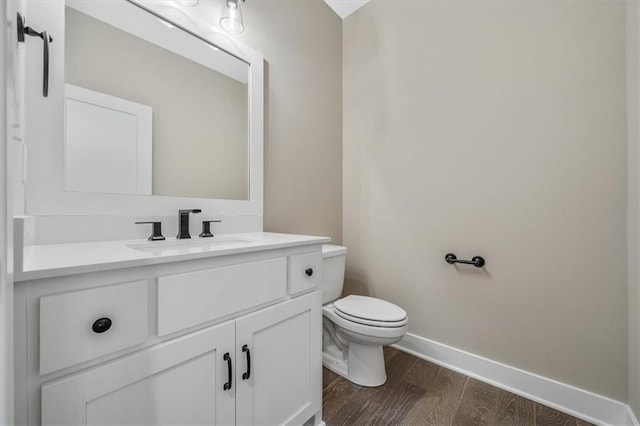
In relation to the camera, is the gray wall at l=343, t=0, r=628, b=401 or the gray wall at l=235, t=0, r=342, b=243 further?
the gray wall at l=235, t=0, r=342, b=243

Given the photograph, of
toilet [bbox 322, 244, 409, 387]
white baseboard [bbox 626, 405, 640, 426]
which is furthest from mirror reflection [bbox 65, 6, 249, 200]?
white baseboard [bbox 626, 405, 640, 426]

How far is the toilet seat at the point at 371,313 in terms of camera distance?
1415 millimetres

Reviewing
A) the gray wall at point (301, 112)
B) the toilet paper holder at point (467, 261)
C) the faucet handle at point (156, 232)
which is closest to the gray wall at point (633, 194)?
the toilet paper holder at point (467, 261)

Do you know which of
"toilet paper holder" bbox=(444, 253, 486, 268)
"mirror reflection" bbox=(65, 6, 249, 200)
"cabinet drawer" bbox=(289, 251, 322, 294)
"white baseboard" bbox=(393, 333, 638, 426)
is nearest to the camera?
"mirror reflection" bbox=(65, 6, 249, 200)

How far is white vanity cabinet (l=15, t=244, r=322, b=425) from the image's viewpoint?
54 cm

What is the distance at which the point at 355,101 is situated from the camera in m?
2.16

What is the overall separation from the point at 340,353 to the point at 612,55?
2071 millimetres

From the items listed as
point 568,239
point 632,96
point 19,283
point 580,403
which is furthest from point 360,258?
point 19,283

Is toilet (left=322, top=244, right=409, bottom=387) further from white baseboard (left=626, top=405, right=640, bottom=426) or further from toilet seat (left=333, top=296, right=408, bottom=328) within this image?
white baseboard (left=626, top=405, right=640, bottom=426)

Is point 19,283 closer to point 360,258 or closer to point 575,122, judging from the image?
point 360,258

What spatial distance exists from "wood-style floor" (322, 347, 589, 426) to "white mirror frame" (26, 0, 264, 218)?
1179 mm

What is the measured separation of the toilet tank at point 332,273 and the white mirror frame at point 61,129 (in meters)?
0.69

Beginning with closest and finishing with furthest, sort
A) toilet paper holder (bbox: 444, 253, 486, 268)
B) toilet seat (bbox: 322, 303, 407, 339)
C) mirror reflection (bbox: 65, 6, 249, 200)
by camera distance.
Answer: mirror reflection (bbox: 65, 6, 249, 200) → toilet seat (bbox: 322, 303, 407, 339) → toilet paper holder (bbox: 444, 253, 486, 268)

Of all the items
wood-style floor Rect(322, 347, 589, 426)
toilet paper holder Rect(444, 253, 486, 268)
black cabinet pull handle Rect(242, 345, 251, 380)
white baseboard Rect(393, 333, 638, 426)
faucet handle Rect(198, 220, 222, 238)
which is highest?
faucet handle Rect(198, 220, 222, 238)
